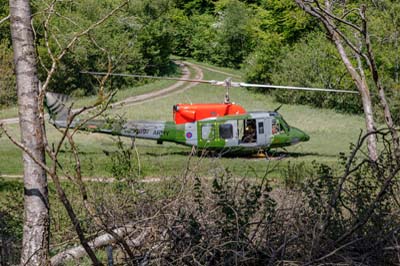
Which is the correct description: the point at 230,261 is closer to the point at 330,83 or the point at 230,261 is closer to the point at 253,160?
the point at 253,160

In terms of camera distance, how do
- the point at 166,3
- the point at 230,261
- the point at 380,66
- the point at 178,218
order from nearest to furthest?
the point at 230,261
the point at 178,218
the point at 380,66
the point at 166,3

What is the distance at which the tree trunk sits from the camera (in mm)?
5039

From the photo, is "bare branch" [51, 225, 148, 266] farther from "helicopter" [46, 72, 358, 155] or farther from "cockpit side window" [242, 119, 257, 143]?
"cockpit side window" [242, 119, 257, 143]

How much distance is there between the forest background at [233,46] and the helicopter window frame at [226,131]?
45.0 ft

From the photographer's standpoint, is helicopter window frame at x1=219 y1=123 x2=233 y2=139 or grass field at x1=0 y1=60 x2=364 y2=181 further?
helicopter window frame at x1=219 y1=123 x2=233 y2=139

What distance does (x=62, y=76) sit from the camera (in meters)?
45.8

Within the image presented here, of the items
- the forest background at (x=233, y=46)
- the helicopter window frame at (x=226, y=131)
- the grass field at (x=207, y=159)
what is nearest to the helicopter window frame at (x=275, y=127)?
the grass field at (x=207, y=159)

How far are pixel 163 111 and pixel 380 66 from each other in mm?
12593

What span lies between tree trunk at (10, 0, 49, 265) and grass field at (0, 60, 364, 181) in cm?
298

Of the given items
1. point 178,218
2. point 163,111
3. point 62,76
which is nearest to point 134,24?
point 62,76

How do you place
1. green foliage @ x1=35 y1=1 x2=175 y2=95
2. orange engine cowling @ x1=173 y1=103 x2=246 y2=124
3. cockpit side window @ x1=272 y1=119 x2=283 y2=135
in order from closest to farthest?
1. orange engine cowling @ x1=173 y1=103 x2=246 y2=124
2. cockpit side window @ x1=272 y1=119 x2=283 y2=135
3. green foliage @ x1=35 y1=1 x2=175 y2=95

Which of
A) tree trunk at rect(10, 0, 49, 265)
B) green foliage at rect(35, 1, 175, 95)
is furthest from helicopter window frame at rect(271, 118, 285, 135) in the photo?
green foliage at rect(35, 1, 175, 95)

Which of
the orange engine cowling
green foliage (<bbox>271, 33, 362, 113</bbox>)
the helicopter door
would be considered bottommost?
the helicopter door

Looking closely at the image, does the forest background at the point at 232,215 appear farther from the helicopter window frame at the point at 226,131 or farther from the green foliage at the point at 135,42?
the green foliage at the point at 135,42
